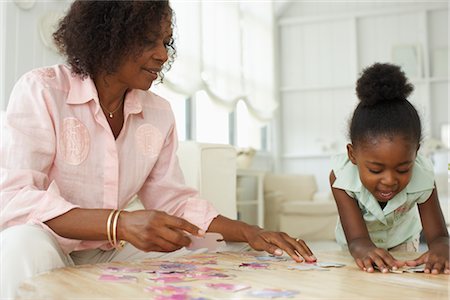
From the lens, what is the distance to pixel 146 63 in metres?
1.70

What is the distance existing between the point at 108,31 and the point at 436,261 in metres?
1.15

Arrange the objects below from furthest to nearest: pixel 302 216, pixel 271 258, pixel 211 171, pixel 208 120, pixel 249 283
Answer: pixel 302 216, pixel 208 120, pixel 211 171, pixel 271 258, pixel 249 283

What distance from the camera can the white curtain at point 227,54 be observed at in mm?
5441

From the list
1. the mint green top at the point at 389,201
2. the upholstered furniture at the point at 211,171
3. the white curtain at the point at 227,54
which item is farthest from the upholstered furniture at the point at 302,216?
the mint green top at the point at 389,201

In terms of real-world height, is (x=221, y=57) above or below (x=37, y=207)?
above

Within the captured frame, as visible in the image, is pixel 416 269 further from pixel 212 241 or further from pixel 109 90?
pixel 109 90

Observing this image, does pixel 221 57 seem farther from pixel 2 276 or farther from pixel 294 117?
pixel 2 276

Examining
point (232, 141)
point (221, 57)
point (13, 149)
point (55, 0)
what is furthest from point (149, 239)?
point (232, 141)

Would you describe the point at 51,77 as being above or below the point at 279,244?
above

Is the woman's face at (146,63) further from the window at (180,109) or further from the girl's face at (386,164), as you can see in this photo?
the window at (180,109)

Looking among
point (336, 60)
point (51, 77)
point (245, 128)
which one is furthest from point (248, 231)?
point (336, 60)

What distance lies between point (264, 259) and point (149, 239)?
34cm

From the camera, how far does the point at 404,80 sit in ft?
5.97

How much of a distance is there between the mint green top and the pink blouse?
479 mm
